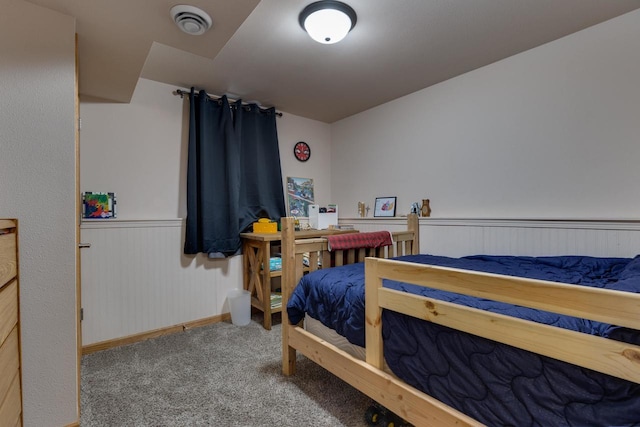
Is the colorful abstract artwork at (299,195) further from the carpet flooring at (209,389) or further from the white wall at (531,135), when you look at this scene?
the carpet flooring at (209,389)

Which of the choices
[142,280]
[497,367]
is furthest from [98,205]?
[497,367]

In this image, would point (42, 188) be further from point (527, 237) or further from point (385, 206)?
point (527, 237)

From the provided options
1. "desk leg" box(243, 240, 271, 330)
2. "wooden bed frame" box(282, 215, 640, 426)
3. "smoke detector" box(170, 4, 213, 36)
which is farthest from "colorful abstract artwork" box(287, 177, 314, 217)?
"smoke detector" box(170, 4, 213, 36)

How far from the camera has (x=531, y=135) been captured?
2195 millimetres

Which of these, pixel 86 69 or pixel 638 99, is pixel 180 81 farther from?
pixel 638 99

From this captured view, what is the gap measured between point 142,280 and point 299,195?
1.78m

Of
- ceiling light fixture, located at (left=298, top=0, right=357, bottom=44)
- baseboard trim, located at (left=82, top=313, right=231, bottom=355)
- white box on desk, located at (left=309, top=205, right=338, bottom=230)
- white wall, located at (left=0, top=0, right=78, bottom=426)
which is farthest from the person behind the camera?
white box on desk, located at (left=309, top=205, right=338, bottom=230)

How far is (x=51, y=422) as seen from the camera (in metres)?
1.32

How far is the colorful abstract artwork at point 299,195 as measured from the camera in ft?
11.3

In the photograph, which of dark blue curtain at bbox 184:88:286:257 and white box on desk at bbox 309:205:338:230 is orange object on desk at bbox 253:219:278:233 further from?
white box on desk at bbox 309:205:338:230

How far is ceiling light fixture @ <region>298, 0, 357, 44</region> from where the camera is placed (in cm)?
167

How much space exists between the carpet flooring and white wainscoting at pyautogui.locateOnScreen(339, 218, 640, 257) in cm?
151

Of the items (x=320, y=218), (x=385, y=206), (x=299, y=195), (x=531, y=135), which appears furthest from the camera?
(x=299, y=195)

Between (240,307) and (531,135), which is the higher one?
(531,135)
